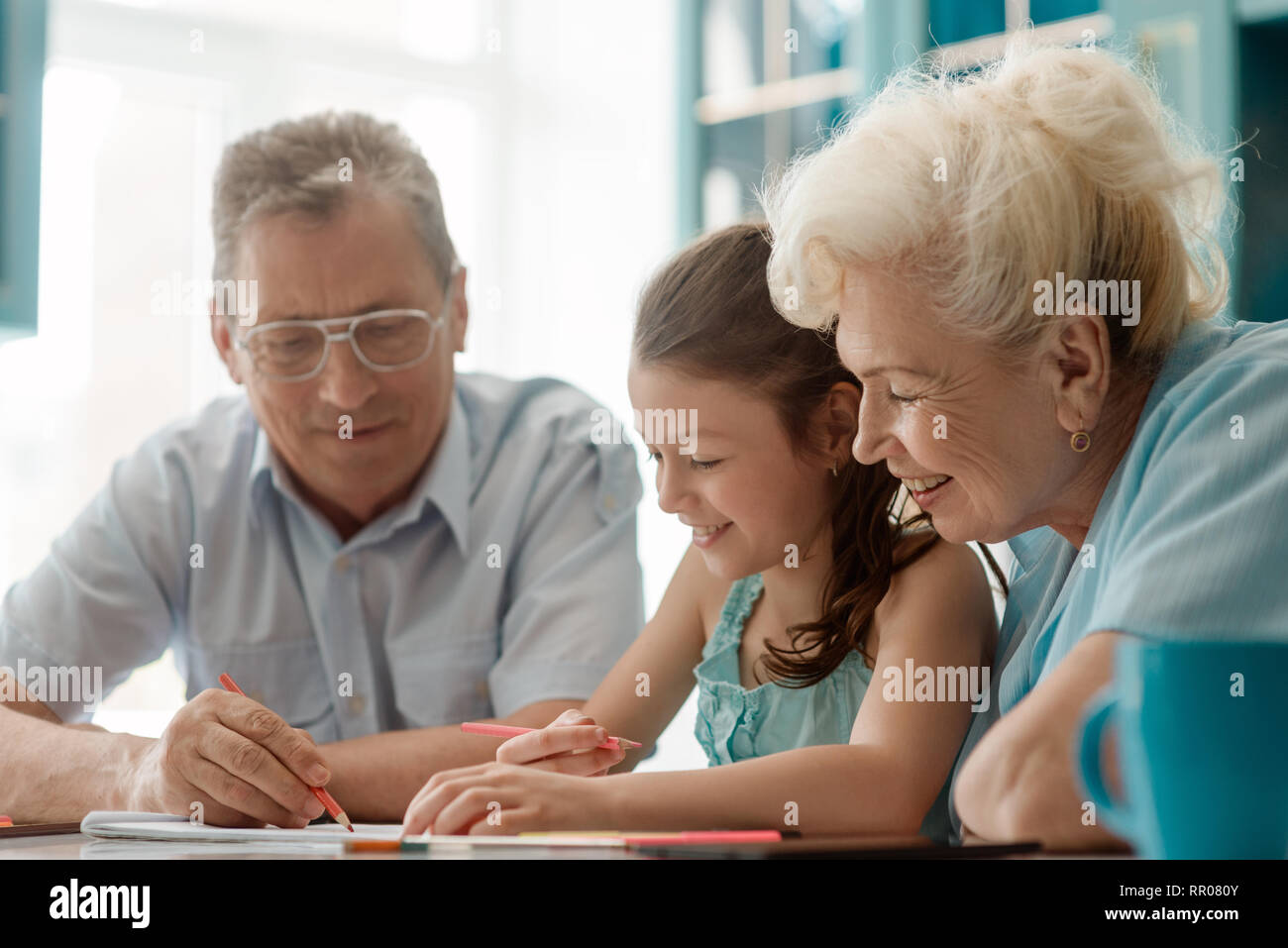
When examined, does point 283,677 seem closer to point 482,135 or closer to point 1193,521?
point 1193,521

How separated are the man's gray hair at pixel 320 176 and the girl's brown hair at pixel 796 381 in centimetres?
48

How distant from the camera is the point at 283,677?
4.67ft

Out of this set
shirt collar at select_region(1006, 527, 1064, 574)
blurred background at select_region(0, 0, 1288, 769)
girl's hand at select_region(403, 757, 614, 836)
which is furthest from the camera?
blurred background at select_region(0, 0, 1288, 769)

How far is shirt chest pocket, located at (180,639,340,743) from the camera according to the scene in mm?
1407

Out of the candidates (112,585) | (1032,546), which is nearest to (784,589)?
(1032,546)

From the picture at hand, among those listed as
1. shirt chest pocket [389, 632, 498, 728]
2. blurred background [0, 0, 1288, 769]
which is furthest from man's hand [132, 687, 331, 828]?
blurred background [0, 0, 1288, 769]

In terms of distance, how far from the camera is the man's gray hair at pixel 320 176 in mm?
1325

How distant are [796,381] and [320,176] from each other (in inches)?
24.9

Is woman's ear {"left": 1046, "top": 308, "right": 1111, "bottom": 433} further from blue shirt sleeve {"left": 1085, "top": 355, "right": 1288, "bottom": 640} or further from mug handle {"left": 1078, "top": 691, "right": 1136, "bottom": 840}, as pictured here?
mug handle {"left": 1078, "top": 691, "right": 1136, "bottom": 840}

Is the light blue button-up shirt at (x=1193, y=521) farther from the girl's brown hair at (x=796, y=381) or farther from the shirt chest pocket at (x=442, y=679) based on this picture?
the shirt chest pocket at (x=442, y=679)

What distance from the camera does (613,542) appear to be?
142cm

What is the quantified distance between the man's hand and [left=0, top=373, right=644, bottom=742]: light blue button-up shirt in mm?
431
